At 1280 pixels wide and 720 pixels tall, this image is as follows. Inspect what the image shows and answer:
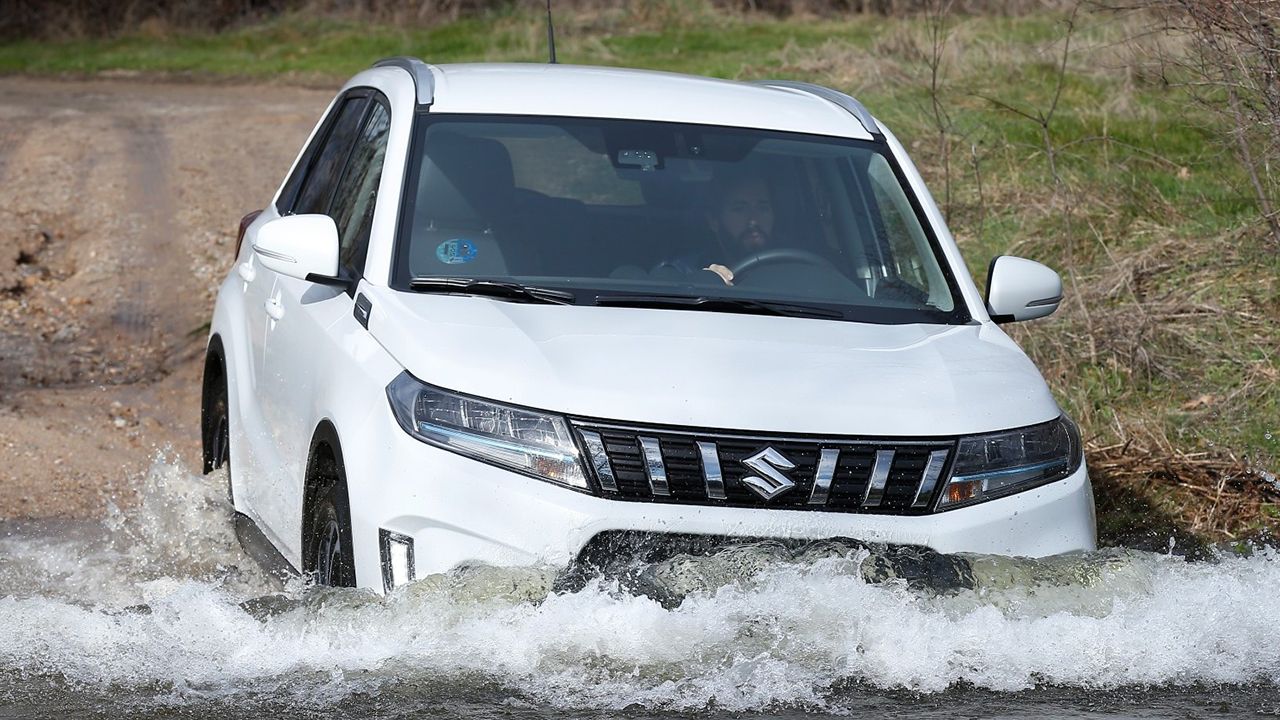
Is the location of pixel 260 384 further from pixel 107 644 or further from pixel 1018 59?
pixel 1018 59

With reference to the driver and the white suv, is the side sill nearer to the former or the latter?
the white suv

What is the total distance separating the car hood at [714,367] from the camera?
12.7 ft

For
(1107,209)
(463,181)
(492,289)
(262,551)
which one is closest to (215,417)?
(262,551)

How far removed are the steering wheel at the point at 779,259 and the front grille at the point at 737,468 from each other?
1082 millimetres

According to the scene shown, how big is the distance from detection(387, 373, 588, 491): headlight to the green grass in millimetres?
3448

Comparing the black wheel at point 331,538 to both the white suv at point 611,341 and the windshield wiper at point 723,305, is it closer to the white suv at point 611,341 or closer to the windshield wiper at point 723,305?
the white suv at point 611,341

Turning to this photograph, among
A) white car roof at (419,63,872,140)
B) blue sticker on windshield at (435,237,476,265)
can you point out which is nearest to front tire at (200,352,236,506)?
white car roof at (419,63,872,140)

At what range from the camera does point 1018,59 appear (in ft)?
49.0

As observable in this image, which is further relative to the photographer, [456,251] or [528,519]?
[456,251]

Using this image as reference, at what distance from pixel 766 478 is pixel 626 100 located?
1.78 m

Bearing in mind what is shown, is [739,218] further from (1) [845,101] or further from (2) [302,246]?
(2) [302,246]

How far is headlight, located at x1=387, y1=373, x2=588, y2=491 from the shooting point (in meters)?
3.81

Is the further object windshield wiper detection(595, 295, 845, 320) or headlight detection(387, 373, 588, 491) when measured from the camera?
windshield wiper detection(595, 295, 845, 320)

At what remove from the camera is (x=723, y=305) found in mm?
4602
